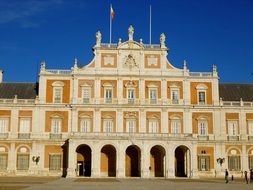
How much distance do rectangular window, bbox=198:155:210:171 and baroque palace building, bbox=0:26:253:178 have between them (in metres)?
0.14

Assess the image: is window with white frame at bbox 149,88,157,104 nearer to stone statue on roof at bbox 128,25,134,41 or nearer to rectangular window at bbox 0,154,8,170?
stone statue on roof at bbox 128,25,134,41

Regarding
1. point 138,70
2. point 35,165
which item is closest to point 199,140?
point 138,70

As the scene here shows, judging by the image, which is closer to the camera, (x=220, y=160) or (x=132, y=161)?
(x=132, y=161)

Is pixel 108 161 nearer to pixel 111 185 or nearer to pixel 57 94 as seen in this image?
pixel 57 94

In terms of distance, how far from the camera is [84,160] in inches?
2272

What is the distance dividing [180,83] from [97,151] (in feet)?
50.6

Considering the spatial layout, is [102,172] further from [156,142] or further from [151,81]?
[151,81]

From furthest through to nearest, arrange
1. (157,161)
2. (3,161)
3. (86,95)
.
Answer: (86,95) → (157,161) → (3,161)

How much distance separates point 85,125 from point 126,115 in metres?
5.75

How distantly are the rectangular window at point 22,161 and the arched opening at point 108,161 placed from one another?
10.2 metres

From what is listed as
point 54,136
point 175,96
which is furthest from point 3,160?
point 175,96

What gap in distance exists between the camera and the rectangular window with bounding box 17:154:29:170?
57.7m

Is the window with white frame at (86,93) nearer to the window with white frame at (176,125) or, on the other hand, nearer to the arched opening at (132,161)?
the arched opening at (132,161)

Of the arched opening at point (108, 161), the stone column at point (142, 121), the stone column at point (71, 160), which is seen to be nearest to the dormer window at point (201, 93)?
the stone column at point (142, 121)
